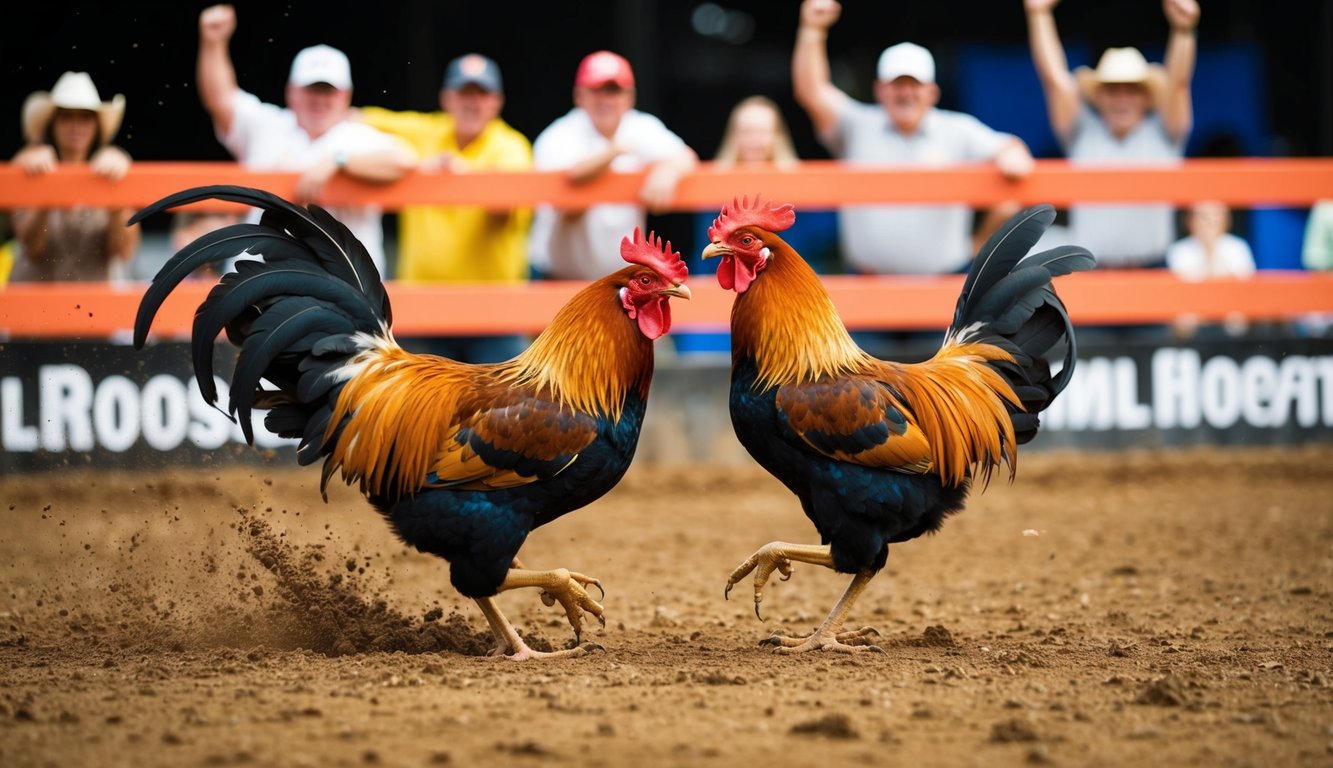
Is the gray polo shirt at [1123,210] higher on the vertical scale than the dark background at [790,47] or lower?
lower

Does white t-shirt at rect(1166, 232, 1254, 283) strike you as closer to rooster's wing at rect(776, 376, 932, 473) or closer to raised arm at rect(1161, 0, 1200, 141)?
raised arm at rect(1161, 0, 1200, 141)

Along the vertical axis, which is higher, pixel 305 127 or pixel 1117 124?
pixel 1117 124

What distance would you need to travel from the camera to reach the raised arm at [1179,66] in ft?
29.9

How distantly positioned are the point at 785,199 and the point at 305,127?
2971mm

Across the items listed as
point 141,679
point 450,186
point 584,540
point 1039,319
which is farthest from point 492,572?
point 450,186

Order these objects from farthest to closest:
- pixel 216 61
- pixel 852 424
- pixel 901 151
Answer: pixel 901 151, pixel 216 61, pixel 852 424

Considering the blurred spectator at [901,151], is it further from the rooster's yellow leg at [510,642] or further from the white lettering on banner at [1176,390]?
the rooster's yellow leg at [510,642]

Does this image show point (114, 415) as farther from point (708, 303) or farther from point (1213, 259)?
point (1213, 259)

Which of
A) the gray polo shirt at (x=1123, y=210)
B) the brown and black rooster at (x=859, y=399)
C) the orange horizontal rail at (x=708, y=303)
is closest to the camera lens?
the brown and black rooster at (x=859, y=399)

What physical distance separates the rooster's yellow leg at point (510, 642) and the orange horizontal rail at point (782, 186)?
14.2 feet

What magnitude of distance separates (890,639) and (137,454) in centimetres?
529

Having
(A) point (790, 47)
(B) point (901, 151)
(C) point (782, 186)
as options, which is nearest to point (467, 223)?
(C) point (782, 186)

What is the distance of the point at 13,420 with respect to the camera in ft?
29.0

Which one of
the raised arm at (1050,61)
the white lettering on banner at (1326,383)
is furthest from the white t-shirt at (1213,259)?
the raised arm at (1050,61)
